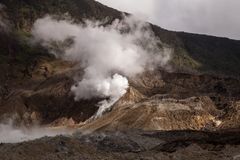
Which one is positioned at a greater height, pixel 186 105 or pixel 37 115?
pixel 186 105

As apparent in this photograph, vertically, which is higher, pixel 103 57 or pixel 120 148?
pixel 103 57

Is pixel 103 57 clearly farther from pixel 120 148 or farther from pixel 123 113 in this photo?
pixel 120 148

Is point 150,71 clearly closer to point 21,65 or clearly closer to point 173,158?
point 21,65

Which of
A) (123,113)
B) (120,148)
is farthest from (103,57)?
(120,148)

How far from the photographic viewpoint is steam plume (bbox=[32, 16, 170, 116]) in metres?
131

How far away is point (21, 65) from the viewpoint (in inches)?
6875

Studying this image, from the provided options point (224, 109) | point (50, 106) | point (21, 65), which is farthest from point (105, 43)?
point (224, 109)

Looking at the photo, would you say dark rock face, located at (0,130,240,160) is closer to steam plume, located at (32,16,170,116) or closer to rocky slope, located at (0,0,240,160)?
rocky slope, located at (0,0,240,160)

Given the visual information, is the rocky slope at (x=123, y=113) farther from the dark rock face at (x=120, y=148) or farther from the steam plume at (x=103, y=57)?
the steam plume at (x=103, y=57)

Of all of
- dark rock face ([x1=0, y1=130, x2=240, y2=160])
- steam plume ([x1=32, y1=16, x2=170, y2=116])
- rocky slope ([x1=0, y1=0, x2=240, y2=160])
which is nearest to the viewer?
dark rock face ([x1=0, y1=130, x2=240, y2=160])

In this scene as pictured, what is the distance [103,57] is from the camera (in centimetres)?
15988

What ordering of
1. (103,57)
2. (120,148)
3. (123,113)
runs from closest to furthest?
(120,148) < (123,113) < (103,57)

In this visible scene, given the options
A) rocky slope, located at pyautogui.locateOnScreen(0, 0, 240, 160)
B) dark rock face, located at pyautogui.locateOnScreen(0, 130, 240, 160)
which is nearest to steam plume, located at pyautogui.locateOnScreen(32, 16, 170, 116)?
rocky slope, located at pyautogui.locateOnScreen(0, 0, 240, 160)

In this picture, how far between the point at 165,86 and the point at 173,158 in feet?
317
